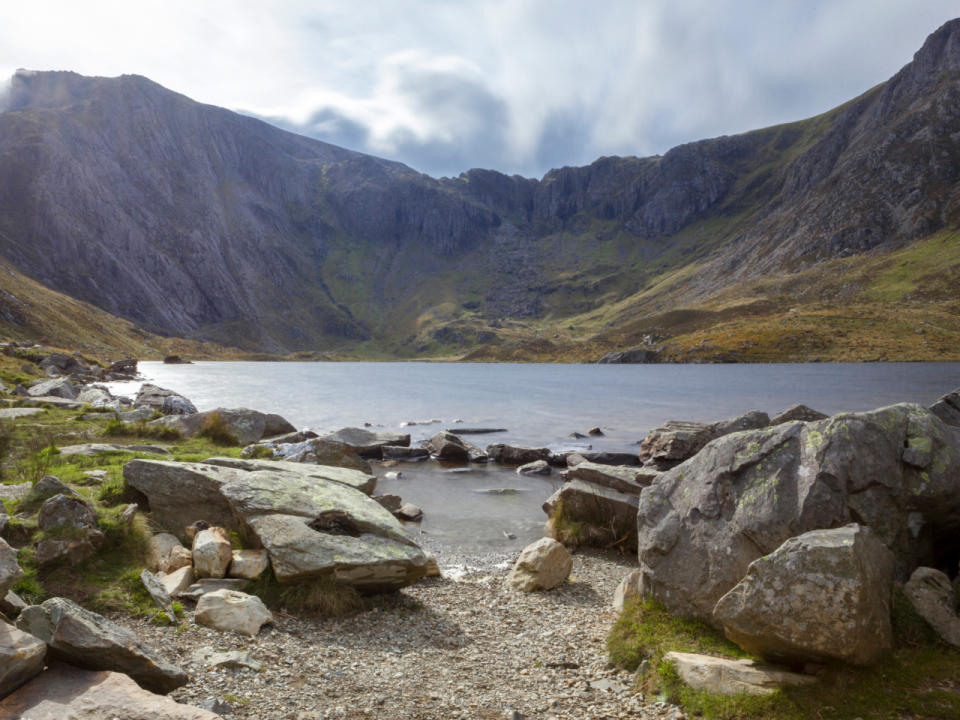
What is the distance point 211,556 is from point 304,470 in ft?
21.4

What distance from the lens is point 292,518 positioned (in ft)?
41.7

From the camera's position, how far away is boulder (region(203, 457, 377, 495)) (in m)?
16.5

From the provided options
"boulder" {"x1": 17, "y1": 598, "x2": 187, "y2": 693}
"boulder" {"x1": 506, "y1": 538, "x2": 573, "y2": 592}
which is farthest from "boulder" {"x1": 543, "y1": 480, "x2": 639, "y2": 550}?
"boulder" {"x1": 17, "y1": 598, "x2": 187, "y2": 693}

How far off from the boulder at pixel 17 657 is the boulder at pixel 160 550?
16.0ft

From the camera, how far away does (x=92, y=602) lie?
31.1 feet

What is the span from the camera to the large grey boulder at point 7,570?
7.31 metres

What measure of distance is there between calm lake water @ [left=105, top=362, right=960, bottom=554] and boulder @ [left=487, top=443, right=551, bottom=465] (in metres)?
1.92

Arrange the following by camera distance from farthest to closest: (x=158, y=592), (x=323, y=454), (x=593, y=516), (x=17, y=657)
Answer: (x=323, y=454), (x=593, y=516), (x=158, y=592), (x=17, y=657)

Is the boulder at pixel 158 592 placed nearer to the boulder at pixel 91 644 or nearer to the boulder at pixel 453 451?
the boulder at pixel 91 644

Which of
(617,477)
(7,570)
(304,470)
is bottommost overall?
(617,477)

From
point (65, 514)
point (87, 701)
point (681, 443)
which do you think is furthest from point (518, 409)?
point (87, 701)

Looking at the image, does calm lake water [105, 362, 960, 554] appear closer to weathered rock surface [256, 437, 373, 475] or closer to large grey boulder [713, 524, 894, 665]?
weathered rock surface [256, 437, 373, 475]

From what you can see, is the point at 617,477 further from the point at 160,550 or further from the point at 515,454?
the point at 515,454

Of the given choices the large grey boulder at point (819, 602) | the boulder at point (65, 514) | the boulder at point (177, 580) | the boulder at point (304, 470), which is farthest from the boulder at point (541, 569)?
the boulder at point (65, 514)
